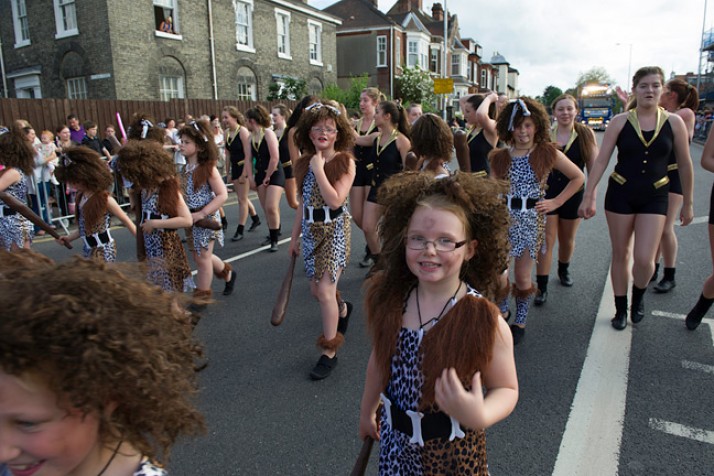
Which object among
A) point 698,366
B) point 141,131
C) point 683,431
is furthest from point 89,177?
point 698,366

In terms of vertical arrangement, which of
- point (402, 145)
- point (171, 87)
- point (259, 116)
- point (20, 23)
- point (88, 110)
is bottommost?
point (402, 145)

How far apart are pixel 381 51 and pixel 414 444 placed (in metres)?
40.0

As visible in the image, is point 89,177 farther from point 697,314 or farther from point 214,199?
point 697,314

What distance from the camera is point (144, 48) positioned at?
18.7 m

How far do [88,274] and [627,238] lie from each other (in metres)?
4.21

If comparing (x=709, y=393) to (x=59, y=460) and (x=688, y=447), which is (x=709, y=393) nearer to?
(x=688, y=447)

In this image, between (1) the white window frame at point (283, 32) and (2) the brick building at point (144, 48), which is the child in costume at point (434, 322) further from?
(1) the white window frame at point (283, 32)

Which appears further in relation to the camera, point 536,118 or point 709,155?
point 709,155

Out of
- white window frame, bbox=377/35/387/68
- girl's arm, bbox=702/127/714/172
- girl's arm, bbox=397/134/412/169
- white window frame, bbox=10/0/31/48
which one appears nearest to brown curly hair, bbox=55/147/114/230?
girl's arm, bbox=397/134/412/169

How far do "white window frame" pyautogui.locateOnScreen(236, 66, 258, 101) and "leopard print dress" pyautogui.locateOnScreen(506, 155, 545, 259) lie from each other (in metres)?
20.9

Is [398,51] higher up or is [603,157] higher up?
[398,51]

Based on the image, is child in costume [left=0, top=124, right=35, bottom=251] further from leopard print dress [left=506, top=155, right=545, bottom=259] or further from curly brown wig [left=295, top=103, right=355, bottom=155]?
leopard print dress [left=506, top=155, right=545, bottom=259]

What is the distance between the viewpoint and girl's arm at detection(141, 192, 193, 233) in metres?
4.16

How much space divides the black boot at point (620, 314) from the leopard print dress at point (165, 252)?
12.3ft
